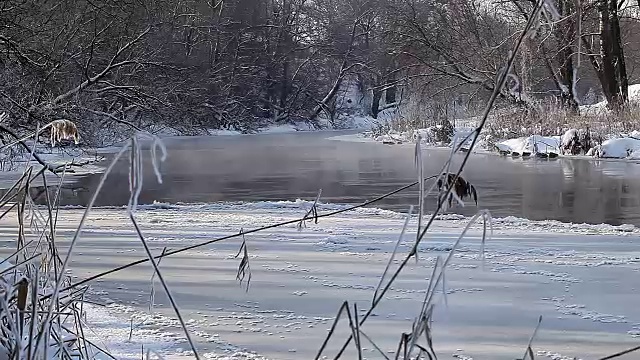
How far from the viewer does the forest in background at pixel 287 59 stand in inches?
440

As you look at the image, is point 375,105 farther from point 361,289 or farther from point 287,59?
point 361,289

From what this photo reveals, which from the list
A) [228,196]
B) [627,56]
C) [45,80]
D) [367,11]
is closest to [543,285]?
[228,196]

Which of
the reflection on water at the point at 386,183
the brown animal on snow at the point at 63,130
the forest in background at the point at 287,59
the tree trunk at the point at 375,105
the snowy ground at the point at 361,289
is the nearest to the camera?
the brown animal on snow at the point at 63,130

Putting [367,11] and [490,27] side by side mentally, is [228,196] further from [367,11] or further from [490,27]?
[367,11]

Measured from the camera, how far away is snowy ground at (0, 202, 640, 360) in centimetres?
313

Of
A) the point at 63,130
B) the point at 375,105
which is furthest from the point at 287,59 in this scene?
the point at 63,130

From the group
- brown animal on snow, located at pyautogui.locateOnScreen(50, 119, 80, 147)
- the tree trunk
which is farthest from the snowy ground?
the tree trunk

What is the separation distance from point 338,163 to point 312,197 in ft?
16.9

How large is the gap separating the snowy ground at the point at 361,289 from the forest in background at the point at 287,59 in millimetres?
1035

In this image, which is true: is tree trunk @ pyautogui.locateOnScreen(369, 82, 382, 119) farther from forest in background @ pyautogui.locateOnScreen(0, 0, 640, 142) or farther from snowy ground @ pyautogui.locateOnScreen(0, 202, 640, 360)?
snowy ground @ pyautogui.locateOnScreen(0, 202, 640, 360)

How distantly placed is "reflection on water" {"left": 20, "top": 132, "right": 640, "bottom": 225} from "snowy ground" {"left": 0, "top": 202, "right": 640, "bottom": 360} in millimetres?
1680

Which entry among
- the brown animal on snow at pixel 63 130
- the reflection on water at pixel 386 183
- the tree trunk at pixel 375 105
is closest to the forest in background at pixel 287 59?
the tree trunk at pixel 375 105

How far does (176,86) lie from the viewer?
67.6 ft

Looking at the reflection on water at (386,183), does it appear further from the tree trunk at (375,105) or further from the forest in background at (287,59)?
the tree trunk at (375,105)
